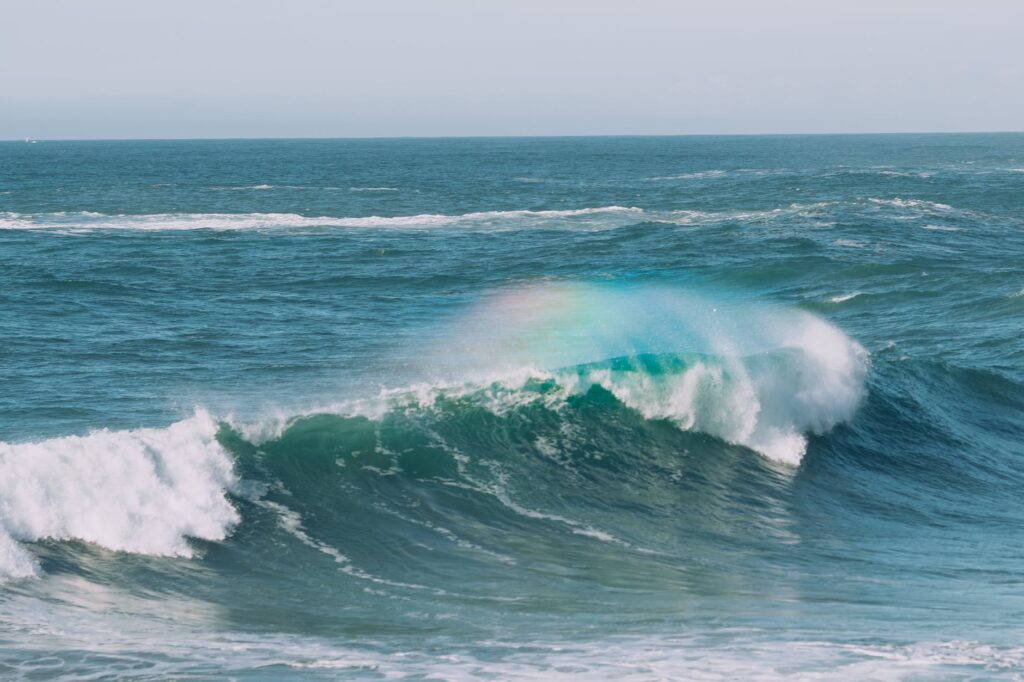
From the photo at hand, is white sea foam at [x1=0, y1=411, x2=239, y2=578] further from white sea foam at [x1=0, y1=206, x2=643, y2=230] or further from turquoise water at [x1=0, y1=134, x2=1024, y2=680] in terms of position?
white sea foam at [x1=0, y1=206, x2=643, y2=230]

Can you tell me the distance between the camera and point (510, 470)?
17188mm

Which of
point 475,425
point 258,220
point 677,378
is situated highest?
point 258,220

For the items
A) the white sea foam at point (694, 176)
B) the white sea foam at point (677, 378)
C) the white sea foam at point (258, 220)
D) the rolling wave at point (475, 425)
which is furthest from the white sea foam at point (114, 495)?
the white sea foam at point (694, 176)

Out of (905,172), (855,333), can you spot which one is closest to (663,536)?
(855,333)

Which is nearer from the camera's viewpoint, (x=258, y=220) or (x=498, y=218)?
(x=258, y=220)

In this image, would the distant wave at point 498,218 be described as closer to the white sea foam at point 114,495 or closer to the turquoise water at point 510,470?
the turquoise water at point 510,470

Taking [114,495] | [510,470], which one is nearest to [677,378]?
[510,470]

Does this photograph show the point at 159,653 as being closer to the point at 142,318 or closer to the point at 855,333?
the point at 142,318

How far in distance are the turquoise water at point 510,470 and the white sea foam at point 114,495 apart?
41 millimetres

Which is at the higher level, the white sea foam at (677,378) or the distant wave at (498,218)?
the distant wave at (498,218)

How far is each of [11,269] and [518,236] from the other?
20596 millimetres

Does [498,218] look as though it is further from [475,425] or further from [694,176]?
[475,425]

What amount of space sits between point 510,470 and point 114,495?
18.9 feet

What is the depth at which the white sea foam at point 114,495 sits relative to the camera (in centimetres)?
1311
